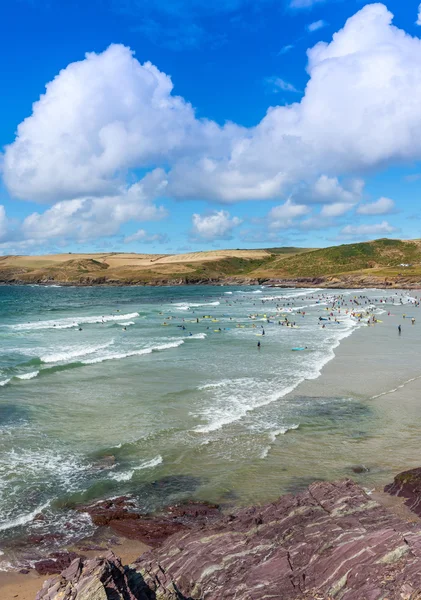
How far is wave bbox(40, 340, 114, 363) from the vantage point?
159ft

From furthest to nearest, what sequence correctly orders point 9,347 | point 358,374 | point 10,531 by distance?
point 9,347
point 358,374
point 10,531

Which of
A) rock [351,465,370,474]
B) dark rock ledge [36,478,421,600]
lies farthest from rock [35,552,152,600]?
rock [351,465,370,474]

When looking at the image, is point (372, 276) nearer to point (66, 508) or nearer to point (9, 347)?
point (9, 347)

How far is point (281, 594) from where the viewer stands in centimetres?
1070

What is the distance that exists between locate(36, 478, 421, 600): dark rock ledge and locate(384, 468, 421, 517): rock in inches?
148

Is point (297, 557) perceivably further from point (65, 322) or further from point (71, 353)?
point (65, 322)

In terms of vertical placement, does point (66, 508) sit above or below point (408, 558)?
below

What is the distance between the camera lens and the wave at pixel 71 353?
48.3 m

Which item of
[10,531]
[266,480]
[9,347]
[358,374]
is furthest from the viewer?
[9,347]

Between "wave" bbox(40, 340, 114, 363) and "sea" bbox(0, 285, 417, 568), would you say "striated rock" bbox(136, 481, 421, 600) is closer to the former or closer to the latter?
"sea" bbox(0, 285, 417, 568)

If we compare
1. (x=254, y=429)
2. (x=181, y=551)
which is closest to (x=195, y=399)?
(x=254, y=429)

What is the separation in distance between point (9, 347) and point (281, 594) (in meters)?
52.7

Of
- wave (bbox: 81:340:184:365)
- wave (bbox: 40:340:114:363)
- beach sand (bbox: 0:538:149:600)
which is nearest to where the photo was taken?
beach sand (bbox: 0:538:149:600)

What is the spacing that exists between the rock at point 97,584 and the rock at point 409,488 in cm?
1145
